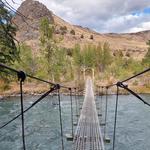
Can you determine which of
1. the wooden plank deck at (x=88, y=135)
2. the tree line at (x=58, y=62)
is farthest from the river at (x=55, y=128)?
the tree line at (x=58, y=62)

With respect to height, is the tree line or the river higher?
the tree line

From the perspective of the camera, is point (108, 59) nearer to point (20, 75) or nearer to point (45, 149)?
point (45, 149)

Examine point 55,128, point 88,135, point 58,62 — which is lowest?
point 55,128

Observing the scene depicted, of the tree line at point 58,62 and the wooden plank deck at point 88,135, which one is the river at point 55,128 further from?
the tree line at point 58,62

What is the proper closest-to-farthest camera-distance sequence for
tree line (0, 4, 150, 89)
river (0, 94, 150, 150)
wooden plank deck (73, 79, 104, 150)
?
1. wooden plank deck (73, 79, 104, 150)
2. river (0, 94, 150, 150)
3. tree line (0, 4, 150, 89)

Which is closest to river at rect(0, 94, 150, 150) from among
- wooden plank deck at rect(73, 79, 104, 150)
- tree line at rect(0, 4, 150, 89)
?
wooden plank deck at rect(73, 79, 104, 150)

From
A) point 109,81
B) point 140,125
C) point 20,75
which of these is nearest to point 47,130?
point 140,125

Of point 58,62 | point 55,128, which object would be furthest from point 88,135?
point 58,62

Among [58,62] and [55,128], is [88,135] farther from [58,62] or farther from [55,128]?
[58,62]

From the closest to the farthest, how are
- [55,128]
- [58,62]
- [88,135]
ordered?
[88,135] → [55,128] → [58,62]

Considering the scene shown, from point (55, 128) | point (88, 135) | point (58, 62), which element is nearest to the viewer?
point (88, 135)

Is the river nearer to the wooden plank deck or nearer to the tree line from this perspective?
the wooden plank deck

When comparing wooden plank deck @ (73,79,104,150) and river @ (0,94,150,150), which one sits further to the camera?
river @ (0,94,150,150)

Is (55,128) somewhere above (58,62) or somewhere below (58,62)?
below
